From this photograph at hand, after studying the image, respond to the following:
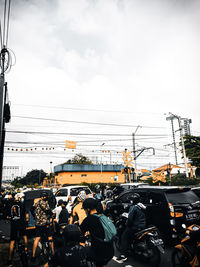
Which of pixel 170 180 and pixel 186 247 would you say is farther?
pixel 170 180

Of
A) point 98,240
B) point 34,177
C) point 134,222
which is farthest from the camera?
point 34,177

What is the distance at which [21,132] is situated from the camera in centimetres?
1980

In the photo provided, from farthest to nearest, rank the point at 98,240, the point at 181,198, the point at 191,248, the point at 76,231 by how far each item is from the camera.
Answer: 1. the point at 181,198
2. the point at 191,248
3. the point at 98,240
4. the point at 76,231

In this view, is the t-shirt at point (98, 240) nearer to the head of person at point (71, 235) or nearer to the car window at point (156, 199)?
the head of person at point (71, 235)

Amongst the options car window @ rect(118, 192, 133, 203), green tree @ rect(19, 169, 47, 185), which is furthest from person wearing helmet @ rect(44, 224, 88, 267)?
green tree @ rect(19, 169, 47, 185)

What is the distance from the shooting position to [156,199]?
6.50 metres

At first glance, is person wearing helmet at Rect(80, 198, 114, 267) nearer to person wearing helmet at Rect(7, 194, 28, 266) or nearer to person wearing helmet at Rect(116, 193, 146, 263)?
person wearing helmet at Rect(116, 193, 146, 263)

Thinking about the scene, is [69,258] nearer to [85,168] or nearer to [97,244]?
[97,244]

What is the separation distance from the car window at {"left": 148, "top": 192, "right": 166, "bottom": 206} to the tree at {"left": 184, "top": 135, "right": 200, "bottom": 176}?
3110cm

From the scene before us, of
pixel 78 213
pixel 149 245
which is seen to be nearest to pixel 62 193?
pixel 78 213

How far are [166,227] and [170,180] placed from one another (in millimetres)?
24429

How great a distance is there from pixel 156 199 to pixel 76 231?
4396 millimetres

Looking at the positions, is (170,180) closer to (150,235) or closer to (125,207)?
(125,207)

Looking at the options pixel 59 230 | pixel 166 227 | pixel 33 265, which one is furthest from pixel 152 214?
pixel 33 265
